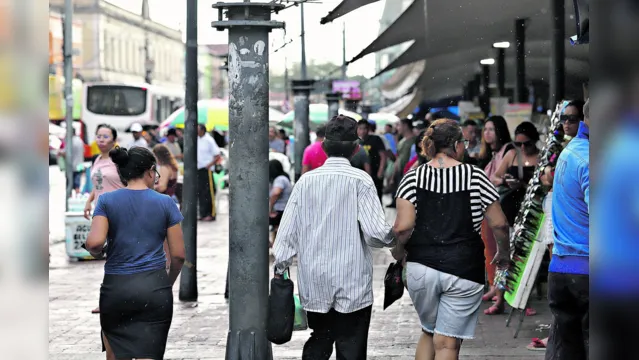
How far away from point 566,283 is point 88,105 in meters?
42.3

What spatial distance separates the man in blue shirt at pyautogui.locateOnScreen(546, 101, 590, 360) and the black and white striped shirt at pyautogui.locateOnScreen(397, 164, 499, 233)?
Result: 0.54 m

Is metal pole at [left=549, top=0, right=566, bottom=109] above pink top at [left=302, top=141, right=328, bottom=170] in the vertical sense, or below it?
above

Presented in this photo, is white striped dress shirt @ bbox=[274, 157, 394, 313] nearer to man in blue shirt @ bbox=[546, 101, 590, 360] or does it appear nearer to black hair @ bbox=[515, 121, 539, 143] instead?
man in blue shirt @ bbox=[546, 101, 590, 360]

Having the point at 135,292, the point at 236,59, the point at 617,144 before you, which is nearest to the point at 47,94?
the point at 617,144

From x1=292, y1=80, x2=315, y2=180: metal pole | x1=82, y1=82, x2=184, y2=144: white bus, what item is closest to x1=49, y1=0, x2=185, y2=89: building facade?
x1=82, y1=82, x2=184, y2=144: white bus

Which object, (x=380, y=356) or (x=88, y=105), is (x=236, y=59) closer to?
(x=380, y=356)

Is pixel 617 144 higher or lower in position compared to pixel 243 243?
higher

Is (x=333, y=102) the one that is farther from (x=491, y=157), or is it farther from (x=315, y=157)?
(x=491, y=157)

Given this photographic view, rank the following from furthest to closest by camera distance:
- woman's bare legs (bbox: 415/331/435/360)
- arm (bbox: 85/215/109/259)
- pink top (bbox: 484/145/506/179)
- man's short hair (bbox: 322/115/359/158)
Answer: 1. pink top (bbox: 484/145/506/179)
2. woman's bare legs (bbox: 415/331/435/360)
3. man's short hair (bbox: 322/115/359/158)
4. arm (bbox: 85/215/109/259)

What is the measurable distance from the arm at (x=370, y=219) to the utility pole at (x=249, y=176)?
0.98m

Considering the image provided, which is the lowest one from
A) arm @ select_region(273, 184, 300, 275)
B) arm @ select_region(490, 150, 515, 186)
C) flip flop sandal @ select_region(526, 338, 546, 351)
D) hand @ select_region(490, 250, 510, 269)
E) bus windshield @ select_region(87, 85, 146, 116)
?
flip flop sandal @ select_region(526, 338, 546, 351)

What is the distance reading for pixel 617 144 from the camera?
1.67m

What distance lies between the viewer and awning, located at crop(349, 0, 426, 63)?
13695mm

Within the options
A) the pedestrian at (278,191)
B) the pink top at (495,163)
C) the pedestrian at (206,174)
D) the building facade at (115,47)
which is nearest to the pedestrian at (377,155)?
the pedestrian at (206,174)
